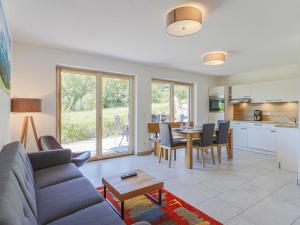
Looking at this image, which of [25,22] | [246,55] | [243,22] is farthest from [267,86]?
[25,22]

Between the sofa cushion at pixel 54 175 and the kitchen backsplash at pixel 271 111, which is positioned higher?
the kitchen backsplash at pixel 271 111

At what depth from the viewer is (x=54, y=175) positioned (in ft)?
7.00

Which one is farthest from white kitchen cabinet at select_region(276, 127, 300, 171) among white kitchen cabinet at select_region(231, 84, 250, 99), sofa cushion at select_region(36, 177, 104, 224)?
sofa cushion at select_region(36, 177, 104, 224)

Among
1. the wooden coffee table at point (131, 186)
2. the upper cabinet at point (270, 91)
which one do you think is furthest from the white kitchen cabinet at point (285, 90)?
the wooden coffee table at point (131, 186)

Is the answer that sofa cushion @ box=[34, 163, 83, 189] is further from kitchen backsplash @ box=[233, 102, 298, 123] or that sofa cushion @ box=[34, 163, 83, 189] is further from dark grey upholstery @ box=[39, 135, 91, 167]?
kitchen backsplash @ box=[233, 102, 298, 123]

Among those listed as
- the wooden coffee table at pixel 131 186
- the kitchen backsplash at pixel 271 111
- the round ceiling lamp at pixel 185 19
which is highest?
the round ceiling lamp at pixel 185 19

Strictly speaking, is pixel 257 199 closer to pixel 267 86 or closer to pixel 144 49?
pixel 144 49

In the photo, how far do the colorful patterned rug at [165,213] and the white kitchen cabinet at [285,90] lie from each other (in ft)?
14.4

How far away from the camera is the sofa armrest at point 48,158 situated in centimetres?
238

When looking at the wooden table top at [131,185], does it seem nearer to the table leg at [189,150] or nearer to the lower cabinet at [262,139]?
the table leg at [189,150]

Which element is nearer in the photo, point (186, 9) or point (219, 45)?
point (186, 9)

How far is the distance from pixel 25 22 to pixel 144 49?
2019 millimetres

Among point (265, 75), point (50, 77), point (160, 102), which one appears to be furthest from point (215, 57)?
point (50, 77)

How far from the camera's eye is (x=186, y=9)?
2168 millimetres
